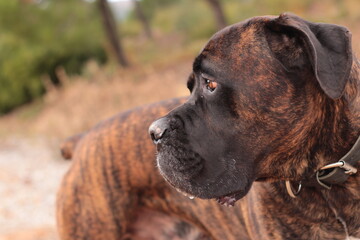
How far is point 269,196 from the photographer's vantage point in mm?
3023

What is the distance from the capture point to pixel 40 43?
22.9 m

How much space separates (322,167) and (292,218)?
37cm

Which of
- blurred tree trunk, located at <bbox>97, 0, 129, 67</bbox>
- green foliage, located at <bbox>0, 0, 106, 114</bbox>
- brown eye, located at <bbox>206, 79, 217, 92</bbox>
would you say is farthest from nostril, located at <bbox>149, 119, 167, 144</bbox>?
blurred tree trunk, located at <bbox>97, 0, 129, 67</bbox>

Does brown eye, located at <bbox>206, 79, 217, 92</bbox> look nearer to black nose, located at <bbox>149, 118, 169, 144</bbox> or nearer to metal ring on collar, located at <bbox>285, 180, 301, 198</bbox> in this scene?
black nose, located at <bbox>149, 118, 169, 144</bbox>

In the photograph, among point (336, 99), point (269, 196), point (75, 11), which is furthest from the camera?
point (75, 11)

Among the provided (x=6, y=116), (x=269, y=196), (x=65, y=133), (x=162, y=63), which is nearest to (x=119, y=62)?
(x=162, y=63)

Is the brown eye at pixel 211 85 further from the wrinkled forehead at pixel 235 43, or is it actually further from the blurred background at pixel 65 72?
the blurred background at pixel 65 72

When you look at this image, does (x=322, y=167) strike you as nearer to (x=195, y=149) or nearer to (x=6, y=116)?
(x=195, y=149)

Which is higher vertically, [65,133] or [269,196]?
[269,196]

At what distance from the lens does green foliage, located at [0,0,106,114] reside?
69.8ft

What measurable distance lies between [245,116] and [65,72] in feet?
68.4

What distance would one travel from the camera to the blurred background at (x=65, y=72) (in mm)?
9258

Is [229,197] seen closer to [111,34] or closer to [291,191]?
[291,191]

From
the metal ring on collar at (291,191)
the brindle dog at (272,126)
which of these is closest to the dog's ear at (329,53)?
the brindle dog at (272,126)
